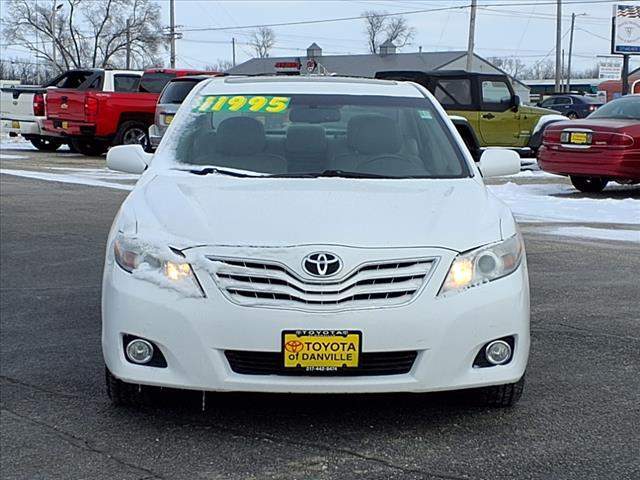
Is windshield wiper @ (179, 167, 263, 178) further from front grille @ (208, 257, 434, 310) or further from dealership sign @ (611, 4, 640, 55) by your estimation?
dealership sign @ (611, 4, 640, 55)

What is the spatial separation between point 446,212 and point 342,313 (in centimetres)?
77

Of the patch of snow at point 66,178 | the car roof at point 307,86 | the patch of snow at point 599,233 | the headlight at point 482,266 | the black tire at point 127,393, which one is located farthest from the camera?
the patch of snow at point 66,178

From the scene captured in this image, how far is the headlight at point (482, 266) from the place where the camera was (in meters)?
4.02

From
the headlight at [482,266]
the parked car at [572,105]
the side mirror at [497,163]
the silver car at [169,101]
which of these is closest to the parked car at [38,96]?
the silver car at [169,101]

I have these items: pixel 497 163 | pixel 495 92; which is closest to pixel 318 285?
pixel 497 163

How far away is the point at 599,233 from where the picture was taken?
415 inches

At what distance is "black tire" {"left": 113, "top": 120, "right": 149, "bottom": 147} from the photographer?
20.9 meters

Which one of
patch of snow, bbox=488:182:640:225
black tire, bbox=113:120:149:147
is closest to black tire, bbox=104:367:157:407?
patch of snow, bbox=488:182:640:225

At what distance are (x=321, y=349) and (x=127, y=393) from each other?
1.02 metres

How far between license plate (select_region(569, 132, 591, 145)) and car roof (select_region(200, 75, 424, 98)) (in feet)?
27.4

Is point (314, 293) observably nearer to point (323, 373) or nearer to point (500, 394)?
point (323, 373)

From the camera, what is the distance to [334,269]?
3.93 metres

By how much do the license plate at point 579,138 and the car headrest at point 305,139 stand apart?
9.18 meters

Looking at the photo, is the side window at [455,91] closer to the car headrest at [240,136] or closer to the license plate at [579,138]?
the license plate at [579,138]
